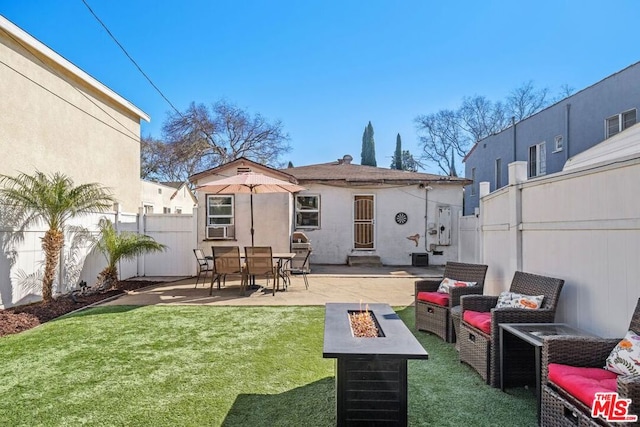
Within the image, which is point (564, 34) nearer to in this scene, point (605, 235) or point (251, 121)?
point (605, 235)

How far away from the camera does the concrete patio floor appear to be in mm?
7738

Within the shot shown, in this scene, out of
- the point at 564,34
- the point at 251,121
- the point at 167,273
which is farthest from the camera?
the point at 251,121

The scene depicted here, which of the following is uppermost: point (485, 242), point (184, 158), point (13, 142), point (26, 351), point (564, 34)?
point (564, 34)

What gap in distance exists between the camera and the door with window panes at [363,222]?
1470cm

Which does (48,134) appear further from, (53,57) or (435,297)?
(435,297)

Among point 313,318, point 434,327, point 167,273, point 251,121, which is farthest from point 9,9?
point 251,121

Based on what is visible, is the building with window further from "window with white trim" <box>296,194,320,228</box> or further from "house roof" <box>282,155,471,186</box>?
"window with white trim" <box>296,194,320,228</box>

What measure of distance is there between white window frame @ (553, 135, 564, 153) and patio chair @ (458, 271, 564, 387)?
11.3 metres

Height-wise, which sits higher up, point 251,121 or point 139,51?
point 251,121

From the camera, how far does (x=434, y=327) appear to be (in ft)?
17.8

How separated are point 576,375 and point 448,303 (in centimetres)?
255

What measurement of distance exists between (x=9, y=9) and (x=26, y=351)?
25.0 feet

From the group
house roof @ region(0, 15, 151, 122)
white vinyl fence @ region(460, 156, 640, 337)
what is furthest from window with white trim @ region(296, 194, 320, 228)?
white vinyl fence @ region(460, 156, 640, 337)

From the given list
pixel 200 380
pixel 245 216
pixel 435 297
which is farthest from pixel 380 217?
pixel 200 380
